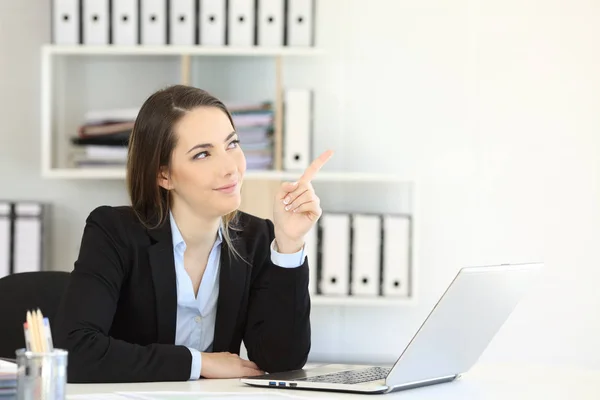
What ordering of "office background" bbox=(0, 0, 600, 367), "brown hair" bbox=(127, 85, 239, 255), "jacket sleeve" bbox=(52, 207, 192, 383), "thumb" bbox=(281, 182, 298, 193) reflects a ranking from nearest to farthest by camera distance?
"jacket sleeve" bbox=(52, 207, 192, 383) < "thumb" bbox=(281, 182, 298, 193) < "brown hair" bbox=(127, 85, 239, 255) < "office background" bbox=(0, 0, 600, 367)

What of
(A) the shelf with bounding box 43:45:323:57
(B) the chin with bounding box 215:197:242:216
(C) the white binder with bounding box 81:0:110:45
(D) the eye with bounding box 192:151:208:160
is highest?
(C) the white binder with bounding box 81:0:110:45

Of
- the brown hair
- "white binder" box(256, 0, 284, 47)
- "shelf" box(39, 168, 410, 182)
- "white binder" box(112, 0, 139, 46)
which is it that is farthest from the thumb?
"white binder" box(112, 0, 139, 46)

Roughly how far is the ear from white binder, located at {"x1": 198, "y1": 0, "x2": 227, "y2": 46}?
1.29 m

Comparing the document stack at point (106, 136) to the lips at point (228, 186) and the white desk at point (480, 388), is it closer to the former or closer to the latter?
the lips at point (228, 186)

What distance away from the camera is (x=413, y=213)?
3.04m

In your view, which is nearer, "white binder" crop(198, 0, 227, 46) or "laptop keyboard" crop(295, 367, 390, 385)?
"laptop keyboard" crop(295, 367, 390, 385)

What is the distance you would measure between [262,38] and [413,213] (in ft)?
2.56

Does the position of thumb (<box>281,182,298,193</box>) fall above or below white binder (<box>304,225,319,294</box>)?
above

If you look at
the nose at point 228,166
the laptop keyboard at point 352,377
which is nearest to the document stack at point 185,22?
the nose at point 228,166

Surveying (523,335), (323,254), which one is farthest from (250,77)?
(523,335)

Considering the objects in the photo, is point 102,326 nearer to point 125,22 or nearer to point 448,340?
point 448,340

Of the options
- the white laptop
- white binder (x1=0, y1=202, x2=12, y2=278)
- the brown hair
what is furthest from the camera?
white binder (x1=0, y1=202, x2=12, y2=278)

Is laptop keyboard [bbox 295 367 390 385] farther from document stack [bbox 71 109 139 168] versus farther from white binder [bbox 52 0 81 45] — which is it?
white binder [bbox 52 0 81 45]

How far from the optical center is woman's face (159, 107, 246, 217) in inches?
69.7
